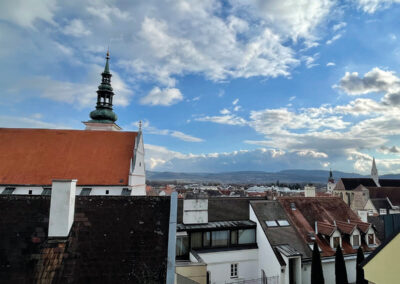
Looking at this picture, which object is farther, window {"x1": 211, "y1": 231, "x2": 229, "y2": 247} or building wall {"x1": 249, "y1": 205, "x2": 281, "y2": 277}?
window {"x1": 211, "y1": 231, "x2": 229, "y2": 247}

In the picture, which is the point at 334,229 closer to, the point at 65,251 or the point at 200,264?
the point at 200,264

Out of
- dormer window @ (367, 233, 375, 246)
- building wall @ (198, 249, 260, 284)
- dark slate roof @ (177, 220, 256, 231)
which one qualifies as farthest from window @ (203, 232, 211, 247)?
dormer window @ (367, 233, 375, 246)

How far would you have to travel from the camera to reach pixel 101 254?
8461 mm

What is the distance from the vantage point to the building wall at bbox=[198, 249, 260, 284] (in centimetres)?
1775

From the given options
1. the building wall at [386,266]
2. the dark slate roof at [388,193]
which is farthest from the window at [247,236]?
the dark slate roof at [388,193]

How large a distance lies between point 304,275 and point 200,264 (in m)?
9.90

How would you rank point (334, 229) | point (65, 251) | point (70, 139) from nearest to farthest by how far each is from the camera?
point (65, 251) < point (334, 229) < point (70, 139)

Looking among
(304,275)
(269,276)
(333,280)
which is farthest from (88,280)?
(333,280)

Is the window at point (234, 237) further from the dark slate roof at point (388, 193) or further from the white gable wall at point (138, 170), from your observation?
the dark slate roof at point (388, 193)

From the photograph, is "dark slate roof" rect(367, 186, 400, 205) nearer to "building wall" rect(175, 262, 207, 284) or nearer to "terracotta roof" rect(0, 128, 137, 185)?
"terracotta roof" rect(0, 128, 137, 185)

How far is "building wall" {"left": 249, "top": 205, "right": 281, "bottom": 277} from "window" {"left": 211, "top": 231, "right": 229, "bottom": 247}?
2.69 m

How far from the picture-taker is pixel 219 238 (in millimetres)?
18984

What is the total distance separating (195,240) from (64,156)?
1842 cm

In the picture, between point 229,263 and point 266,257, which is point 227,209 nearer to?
point 229,263
